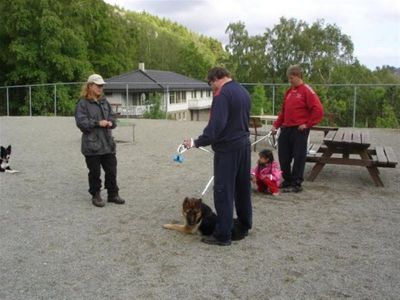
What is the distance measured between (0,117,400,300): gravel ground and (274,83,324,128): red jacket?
3.38 feet

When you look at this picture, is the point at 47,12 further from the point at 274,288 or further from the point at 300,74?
the point at 274,288

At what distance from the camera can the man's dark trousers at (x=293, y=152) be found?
Answer: 6766 millimetres

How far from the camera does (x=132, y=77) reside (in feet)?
159

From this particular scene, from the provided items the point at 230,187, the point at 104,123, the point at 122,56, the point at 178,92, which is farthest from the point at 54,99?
the point at 178,92

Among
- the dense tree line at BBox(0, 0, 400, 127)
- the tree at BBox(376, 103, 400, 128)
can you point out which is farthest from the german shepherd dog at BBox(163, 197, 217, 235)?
the tree at BBox(376, 103, 400, 128)

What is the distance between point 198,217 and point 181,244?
0.31m

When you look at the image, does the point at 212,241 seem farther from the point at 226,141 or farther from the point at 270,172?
the point at 270,172

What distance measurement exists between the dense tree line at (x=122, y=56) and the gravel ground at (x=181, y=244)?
13684 millimetres

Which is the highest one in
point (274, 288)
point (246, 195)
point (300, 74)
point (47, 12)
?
point (47, 12)

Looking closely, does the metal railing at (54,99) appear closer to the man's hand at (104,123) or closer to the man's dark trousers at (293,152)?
the man's dark trousers at (293,152)

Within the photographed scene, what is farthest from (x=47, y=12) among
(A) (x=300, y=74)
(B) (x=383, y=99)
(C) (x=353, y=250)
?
(C) (x=353, y=250)

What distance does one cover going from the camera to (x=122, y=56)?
1841 inches

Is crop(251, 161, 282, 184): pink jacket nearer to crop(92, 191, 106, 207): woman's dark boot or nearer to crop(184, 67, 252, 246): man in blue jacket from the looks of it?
crop(184, 67, 252, 246): man in blue jacket

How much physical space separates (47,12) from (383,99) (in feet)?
94.6
